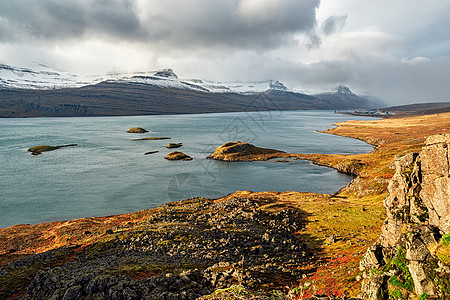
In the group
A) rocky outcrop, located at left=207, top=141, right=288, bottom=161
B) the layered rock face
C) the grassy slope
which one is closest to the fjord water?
rocky outcrop, located at left=207, top=141, right=288, bottom=161

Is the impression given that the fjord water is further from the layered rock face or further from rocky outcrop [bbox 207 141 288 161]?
the layered rock face

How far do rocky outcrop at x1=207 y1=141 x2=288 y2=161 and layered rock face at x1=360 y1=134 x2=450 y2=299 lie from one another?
67681 millimetres

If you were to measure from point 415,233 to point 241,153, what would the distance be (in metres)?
75.0

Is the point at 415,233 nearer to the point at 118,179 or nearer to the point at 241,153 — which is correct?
the point at 118,179

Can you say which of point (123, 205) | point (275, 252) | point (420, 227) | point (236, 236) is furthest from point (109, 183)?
point (420, 227)

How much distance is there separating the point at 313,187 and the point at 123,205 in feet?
134

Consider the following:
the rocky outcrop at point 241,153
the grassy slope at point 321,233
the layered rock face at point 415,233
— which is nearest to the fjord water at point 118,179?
the rocky outcrop at point 241,153

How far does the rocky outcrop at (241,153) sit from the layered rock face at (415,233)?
67681 mm

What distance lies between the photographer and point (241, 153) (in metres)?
86.1

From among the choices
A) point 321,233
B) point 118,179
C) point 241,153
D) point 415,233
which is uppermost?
point 415,233

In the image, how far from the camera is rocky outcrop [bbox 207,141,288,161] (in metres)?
83.1

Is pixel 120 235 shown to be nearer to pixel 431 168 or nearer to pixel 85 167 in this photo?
pixel 431 168

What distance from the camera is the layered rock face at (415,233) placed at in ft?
33.6

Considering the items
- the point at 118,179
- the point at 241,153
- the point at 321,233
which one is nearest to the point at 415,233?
the point at 321,233
